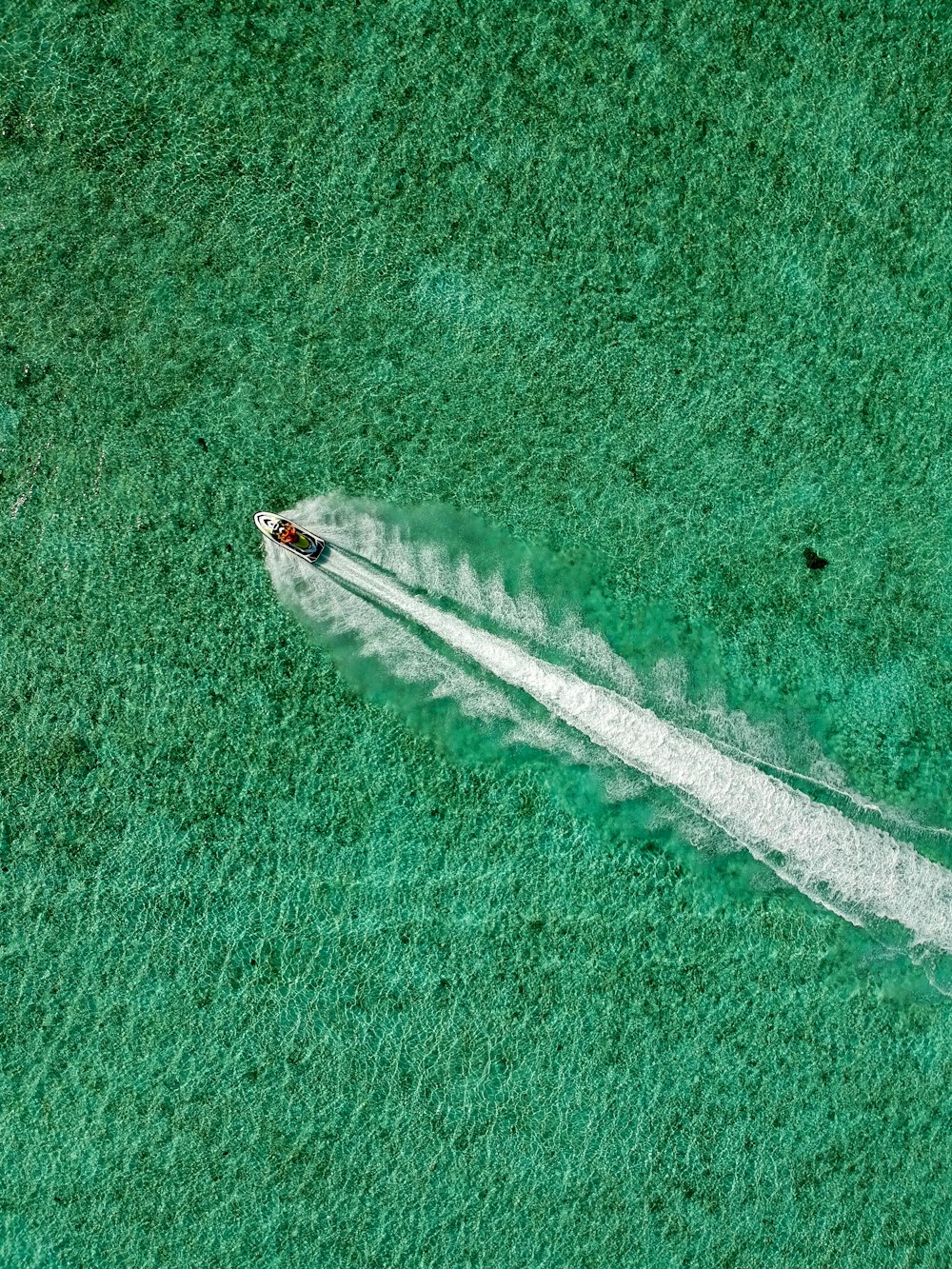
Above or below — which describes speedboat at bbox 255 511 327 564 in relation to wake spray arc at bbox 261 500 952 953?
above

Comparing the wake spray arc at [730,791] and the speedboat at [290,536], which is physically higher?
the speedboat at [290,536]

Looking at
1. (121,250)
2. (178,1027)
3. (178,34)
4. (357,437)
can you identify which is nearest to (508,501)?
(357,437)

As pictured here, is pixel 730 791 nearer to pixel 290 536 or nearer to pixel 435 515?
pixel 435 515
